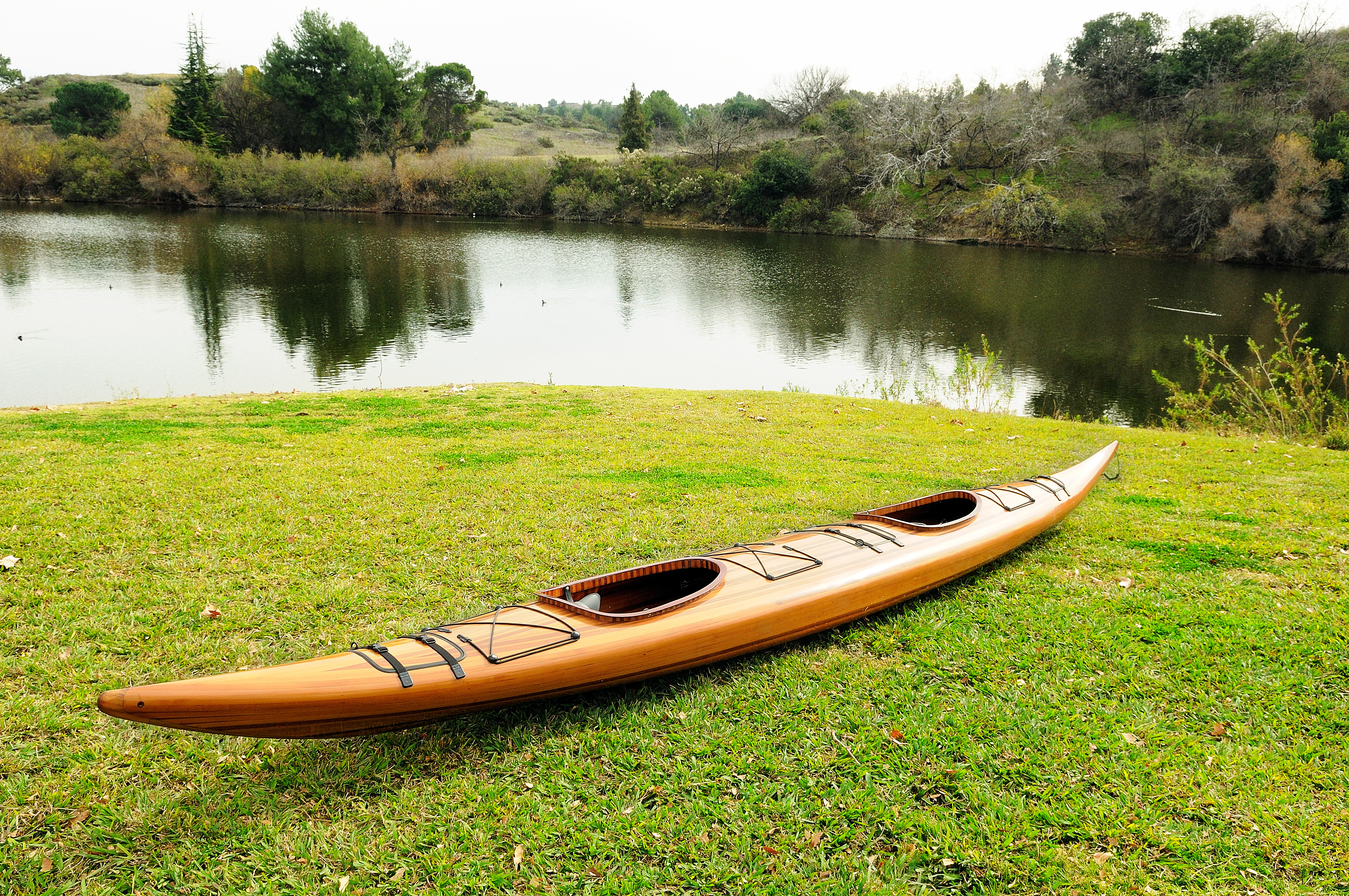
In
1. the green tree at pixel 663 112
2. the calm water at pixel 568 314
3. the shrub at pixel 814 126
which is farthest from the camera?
the green tree at pixel 663 112

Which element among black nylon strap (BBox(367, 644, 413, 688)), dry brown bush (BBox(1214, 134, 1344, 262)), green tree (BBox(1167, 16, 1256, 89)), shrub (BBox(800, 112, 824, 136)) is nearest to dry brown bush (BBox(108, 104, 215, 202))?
shrub (BBox(800, 112, 824, 136))

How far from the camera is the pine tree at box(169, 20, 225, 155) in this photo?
2025 inches

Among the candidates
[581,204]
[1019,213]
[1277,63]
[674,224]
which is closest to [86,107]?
[581,204]

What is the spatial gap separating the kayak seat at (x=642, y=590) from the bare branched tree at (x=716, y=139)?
179ft

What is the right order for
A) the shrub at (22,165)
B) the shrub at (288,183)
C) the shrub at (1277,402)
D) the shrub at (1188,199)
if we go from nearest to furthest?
the shrub at (1277,402)
the shrub at (1188,199)
the shrub at (22,165)
the shrub at (288,183)

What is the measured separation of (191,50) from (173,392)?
5790 centimetres

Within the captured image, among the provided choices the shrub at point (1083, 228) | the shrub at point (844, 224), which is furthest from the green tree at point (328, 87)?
the shrub at point (1083, 228)

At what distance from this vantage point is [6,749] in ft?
9.73

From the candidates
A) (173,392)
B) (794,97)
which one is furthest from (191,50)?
(173,392)

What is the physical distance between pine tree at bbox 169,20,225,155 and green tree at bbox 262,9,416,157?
4601mm

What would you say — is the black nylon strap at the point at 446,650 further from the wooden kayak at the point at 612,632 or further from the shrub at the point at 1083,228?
the shrub at the point at 1083,228

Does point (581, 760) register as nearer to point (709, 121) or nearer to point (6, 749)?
point (6, 749)

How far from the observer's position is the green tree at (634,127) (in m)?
62.6

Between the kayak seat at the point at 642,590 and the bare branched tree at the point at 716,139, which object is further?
the bare branched tree at the point at 716,139
